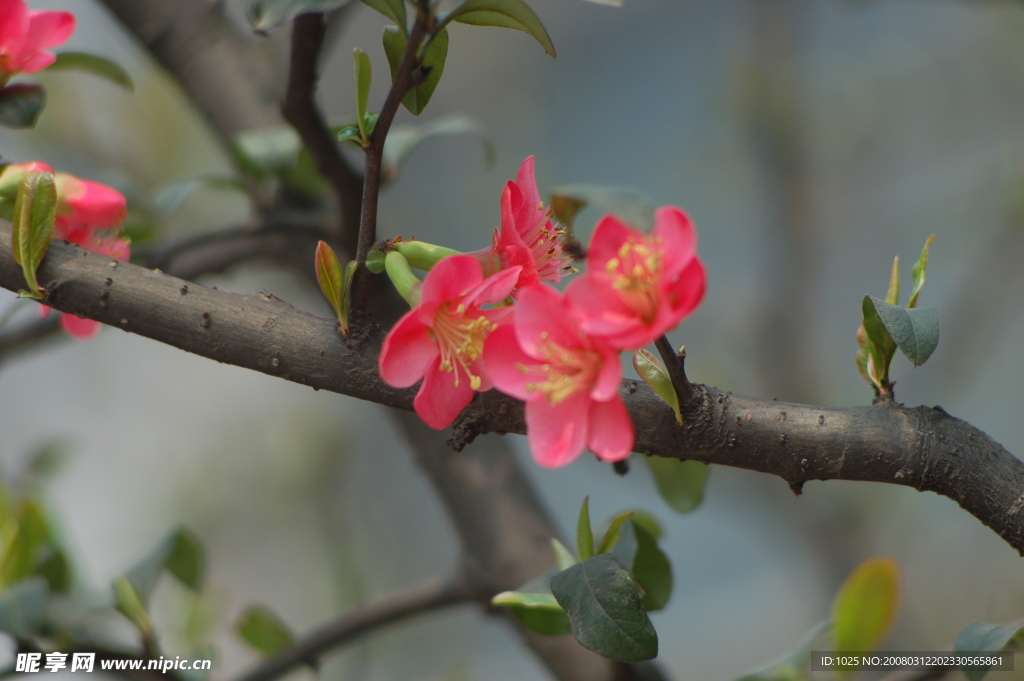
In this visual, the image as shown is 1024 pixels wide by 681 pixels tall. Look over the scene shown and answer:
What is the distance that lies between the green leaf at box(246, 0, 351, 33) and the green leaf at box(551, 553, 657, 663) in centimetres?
27

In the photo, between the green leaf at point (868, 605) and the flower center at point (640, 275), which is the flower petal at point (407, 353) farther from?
the green leaf at point (868, 605)

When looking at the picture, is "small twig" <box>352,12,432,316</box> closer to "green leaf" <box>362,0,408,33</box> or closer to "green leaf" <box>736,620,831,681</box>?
"green leaf" <box>362,0,408,33</box>

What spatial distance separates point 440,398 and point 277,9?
0.59 feet

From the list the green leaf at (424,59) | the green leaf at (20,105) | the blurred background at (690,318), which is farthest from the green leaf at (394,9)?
the blurred background at (690,318)

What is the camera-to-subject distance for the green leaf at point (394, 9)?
31cm

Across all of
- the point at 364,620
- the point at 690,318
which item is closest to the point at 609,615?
the point at 364,620

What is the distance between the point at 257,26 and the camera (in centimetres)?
32

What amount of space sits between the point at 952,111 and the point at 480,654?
182 centimetres

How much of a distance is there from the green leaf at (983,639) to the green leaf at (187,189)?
25.7 inches

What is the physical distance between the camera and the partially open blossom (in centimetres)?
33

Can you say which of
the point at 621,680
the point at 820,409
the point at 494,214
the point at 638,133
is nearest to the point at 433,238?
the point at 494,214

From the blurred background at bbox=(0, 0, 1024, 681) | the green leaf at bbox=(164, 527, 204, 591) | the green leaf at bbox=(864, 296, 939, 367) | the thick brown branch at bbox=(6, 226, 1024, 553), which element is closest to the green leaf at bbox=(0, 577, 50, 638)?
the green leaf at bbox=(164, 527, 204, 591)

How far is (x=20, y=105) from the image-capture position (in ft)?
A: 1.36

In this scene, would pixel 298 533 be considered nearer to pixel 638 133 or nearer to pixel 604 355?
pixel 638 133
